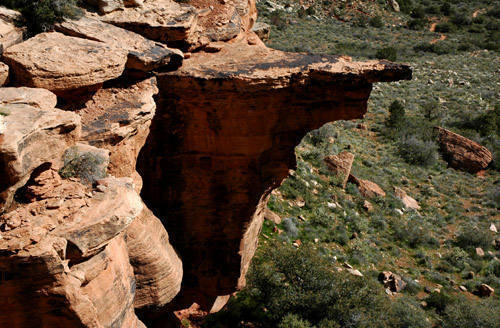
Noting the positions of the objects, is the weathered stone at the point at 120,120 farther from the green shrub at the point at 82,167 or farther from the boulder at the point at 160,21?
the boulder at the point at 160,21

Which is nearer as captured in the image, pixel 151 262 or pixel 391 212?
pixel 151 262

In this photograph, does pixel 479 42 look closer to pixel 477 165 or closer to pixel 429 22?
pixel 429 22

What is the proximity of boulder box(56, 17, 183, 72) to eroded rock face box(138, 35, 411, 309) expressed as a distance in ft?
2.12

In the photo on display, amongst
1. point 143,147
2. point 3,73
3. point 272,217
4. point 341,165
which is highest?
point 3,73

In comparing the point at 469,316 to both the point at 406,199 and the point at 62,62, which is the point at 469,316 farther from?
the point at 62,62

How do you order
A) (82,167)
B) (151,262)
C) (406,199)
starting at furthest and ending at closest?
(406,199)
(151,262)
(82,167)

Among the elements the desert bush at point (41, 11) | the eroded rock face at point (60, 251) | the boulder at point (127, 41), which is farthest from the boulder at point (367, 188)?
the eroded rock face at point (60, 251)

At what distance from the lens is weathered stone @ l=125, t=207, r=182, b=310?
870 centimetres

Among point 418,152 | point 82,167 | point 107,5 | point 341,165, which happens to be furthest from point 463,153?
point 82,167

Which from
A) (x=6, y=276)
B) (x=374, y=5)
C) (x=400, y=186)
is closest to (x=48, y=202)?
(x=6, y=276)

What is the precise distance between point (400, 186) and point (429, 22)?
43.4 metres

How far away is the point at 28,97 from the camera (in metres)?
6.10

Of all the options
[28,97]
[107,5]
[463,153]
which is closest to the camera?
[28,97]

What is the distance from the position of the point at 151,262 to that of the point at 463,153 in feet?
107
